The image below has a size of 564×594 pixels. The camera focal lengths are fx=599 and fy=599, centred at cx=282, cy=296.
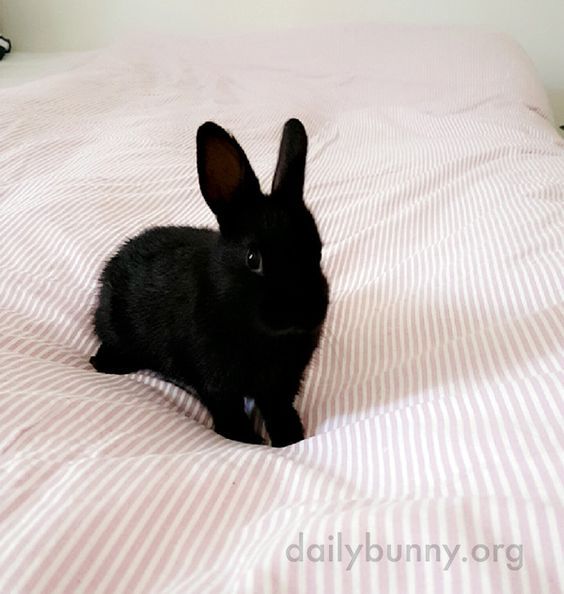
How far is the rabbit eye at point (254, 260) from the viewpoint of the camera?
76cm

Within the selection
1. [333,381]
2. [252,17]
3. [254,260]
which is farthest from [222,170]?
[252,17]

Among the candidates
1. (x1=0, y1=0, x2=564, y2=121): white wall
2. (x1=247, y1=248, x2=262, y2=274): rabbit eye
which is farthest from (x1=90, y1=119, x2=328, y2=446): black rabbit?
(x1=0, y1=0, x2=564, y2=121): white wall

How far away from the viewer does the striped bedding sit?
45cm

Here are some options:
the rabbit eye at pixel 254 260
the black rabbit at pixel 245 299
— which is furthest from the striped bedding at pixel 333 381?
the rabbit eye at pixel 254 260

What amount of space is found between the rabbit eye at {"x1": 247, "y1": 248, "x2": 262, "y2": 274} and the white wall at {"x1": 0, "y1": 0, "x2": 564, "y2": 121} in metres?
2.68

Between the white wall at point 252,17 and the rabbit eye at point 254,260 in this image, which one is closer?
the rabbit eye at point 254,260

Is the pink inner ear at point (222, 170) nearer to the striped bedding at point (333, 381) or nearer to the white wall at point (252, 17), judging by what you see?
the striped bedding at point (333, 381)

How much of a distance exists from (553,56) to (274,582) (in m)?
3.23

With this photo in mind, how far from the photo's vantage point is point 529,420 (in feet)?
1.98

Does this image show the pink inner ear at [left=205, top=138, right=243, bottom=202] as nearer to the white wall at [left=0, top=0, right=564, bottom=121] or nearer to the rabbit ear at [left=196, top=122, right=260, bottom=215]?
the rabbit ear at [left=196, top=122, right=260, bottom=215]

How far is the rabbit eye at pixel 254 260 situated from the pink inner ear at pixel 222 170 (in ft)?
0.31

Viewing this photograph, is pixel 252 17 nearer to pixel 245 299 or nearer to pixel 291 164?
pixel 291 164

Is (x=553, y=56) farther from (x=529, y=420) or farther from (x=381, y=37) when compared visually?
(x=529, y=420)

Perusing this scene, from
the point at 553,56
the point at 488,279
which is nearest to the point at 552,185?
the point at 488,279
